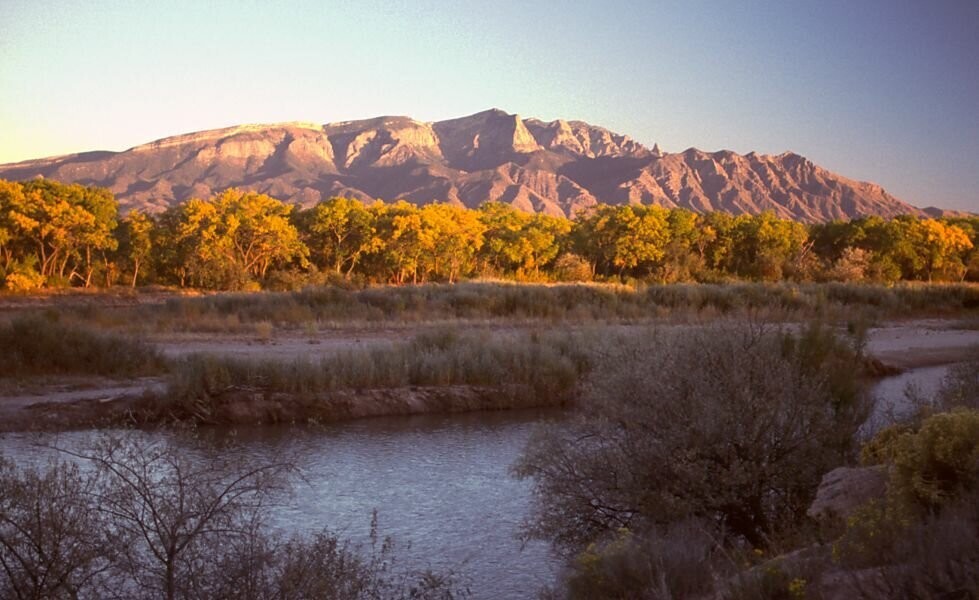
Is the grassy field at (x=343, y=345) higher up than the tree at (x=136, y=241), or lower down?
lower down

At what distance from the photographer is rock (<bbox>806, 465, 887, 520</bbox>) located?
662 cm

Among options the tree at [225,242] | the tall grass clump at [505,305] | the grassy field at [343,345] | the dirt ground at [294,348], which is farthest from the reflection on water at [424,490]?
the tree at [225,242]

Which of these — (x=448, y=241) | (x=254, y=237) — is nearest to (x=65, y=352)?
(x=254, y=237)

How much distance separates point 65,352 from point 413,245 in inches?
1380

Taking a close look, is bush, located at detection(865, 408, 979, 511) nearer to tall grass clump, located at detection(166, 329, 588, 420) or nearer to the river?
the river

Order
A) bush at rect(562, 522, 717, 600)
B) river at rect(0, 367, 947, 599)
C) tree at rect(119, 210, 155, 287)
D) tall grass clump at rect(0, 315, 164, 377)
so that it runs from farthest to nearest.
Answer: tree at rect(119, 210, 155, 287)
tall grass clump at rect(0, 315, 164, 377)
river at rect(0, 367, 947, 599)
bush at rect(562, 522, 717, 600)

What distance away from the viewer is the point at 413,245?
5391cm

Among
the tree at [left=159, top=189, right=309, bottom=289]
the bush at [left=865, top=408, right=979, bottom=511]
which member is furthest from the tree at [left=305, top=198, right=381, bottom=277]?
the bush at [left=865, top=408, right=979, bottom=511]

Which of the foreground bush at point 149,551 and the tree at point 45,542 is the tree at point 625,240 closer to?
the foreground bush at point 149,551

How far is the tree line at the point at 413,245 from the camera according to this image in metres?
47.3

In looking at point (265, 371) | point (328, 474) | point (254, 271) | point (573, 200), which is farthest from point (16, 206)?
point (573, 200)

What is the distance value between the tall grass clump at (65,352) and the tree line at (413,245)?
84.1ft

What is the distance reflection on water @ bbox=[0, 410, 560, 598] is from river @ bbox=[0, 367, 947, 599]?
1 centimetres

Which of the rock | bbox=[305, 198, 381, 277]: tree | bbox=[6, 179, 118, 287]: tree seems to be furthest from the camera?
bbox=[305, 198, 381, 277]: tree
